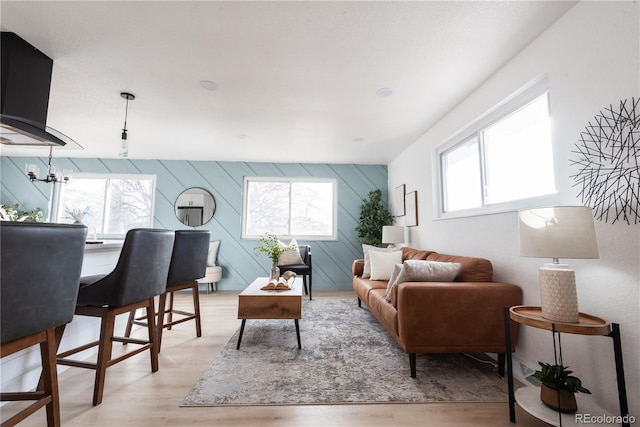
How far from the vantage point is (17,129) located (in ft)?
6.68

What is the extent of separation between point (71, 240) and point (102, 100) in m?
2.61

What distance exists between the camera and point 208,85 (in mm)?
2658

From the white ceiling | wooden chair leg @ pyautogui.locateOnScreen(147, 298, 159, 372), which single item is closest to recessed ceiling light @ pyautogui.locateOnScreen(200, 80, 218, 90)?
the white ceiling

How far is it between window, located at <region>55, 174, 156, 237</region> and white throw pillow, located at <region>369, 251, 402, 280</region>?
4397 mm

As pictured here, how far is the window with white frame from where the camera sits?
2020mm

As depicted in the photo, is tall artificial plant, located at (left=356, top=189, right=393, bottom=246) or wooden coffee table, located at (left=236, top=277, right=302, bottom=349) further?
tall artificial plant, located at (left=356, top=189, right=393, bottom=246)

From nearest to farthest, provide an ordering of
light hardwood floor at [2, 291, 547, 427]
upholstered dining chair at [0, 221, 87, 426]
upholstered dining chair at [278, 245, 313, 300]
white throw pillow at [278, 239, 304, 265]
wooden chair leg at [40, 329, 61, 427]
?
upholstered dining chair at [0, 221, 87, 426] → wooden chair leg at [40, 329, 61, 427] → light hardwood floor at [2, 291, 547, 427] → upholstered dining chair at [278, 245, 313, 300] → white throw pillow at [278, 239, 304, 265]

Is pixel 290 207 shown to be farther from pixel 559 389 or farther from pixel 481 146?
pixel 559 389

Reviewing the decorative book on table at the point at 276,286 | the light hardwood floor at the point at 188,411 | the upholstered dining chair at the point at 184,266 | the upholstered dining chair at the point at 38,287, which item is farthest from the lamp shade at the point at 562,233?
the upholstered dining chair at the point at 184,266

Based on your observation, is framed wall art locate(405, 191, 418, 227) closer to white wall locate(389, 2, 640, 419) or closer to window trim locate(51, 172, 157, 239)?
white wall locate(389, 2, 640, 419)

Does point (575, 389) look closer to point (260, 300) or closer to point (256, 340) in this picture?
point (260, 300)

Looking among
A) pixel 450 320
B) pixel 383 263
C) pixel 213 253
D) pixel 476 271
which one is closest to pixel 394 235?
pixel 383 263

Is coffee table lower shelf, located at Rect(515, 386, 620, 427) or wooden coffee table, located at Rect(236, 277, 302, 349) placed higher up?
wooden coffee table, located at Rect(236, 277, 302, 349)

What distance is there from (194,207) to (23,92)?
3.35 metres
